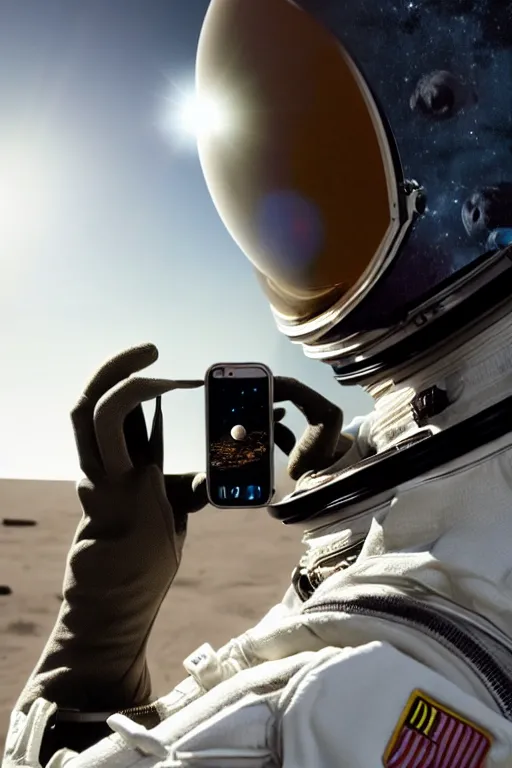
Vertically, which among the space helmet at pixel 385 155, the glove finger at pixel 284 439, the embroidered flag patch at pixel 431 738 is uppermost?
the space helmet at pixel 385 155

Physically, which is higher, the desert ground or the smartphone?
the desert ground

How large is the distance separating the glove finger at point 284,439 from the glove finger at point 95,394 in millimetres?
205

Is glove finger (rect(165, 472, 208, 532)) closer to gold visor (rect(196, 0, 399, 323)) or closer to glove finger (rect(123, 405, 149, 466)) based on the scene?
glove finger (rect(123, 405, 149, 466))

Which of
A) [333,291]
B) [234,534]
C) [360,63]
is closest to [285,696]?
[333,291]

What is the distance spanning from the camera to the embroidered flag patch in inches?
20.0

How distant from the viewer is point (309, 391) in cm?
93

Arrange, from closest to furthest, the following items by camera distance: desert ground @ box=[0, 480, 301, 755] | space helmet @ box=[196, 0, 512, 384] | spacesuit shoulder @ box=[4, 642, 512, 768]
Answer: spacesuit shoulder @ box=[4, 642, 512, 768], space helmet @ box=[196, 0, 512, 384], desert ground @ box=[0, 480, 301, 755]

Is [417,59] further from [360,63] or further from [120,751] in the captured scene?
[120,751]

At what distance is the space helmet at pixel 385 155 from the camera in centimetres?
70

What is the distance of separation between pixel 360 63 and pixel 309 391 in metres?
0.37

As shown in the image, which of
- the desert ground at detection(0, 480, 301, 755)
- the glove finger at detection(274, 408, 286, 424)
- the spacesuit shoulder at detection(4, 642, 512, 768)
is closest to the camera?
the spacesuit shoulder at detection(4, 642, 512, 768)

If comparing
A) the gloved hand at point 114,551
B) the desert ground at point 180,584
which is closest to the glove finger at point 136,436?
the gloved hand at point 114,551

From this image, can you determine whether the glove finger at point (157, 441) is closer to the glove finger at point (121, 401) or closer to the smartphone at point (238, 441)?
the glove finger at point (121, 401)

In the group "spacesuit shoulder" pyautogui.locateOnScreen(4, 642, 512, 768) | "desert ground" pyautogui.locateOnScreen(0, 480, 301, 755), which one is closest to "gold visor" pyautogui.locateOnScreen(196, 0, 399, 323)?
"spacesuit shoulder" pyautogui.locateOnScreen(4, 642, 512, 768)
